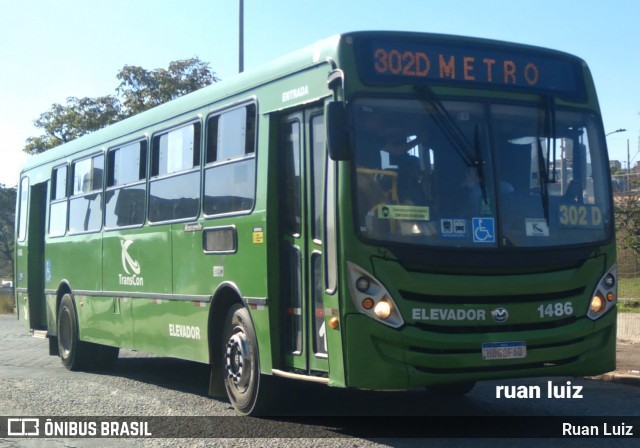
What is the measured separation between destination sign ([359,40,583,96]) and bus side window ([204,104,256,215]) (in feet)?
6.17

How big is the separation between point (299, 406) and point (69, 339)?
6.02 m

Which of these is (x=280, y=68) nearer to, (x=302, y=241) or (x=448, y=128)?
(x=302, y=241)

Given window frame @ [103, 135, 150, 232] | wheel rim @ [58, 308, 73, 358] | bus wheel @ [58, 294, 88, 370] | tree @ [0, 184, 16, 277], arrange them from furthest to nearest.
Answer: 1. tree @ [0, 184, 16, 277]
2. wheel rim @ [58, 308, 73, 358]
3. bus wheel @ [58, 294, 88, 370]
4. window frame @ [103, 135, 150, 232]

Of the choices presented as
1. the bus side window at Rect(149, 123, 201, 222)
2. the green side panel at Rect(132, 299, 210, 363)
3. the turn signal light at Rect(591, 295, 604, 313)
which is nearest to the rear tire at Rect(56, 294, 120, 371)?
the green side panel at Rect(132, 299, 210, 363)

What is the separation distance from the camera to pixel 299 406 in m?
10.5

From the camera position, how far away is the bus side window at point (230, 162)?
380 inches

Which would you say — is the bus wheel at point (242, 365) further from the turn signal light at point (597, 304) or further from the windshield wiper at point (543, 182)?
the turn signal light at point (597, 304)

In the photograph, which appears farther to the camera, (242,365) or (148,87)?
(148,87)

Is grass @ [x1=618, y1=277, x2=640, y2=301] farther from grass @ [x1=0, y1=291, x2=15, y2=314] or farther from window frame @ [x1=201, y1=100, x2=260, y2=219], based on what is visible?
grass @ [x1=0, y1=291, x2=15, y2=314]

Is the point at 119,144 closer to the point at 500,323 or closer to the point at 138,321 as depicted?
the point at 138,321

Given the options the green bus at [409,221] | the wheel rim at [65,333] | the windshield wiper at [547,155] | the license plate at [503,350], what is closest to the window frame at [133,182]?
Answer: the wheel rim at [65,333]

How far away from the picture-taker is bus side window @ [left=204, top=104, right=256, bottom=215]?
966 centimetres

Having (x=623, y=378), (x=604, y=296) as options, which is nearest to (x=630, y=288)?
(x=623, y=378)

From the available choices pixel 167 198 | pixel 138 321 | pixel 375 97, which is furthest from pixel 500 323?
pixel 138 321
